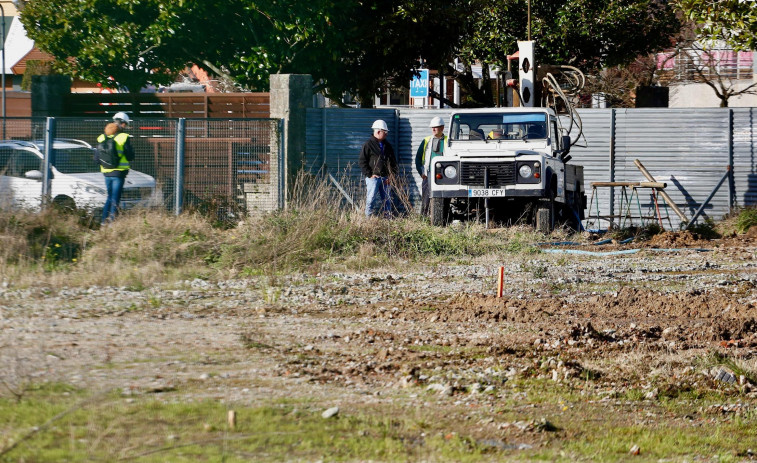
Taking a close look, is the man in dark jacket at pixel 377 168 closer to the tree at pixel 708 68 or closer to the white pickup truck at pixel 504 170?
the white pickup truck at pixel 504 170

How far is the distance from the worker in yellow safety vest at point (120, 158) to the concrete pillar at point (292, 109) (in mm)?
3543

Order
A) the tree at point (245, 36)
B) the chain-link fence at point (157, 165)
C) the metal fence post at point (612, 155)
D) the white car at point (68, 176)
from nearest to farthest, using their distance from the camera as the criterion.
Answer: the white car at point (68, 176) → the chain-link fence at point (157, 165) → the metal fence post at point (612, 155) → the tree at point (245, 36)

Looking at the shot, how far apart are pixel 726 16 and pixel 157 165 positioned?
31.3ft

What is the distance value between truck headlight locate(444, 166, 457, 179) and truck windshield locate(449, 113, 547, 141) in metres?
1.01

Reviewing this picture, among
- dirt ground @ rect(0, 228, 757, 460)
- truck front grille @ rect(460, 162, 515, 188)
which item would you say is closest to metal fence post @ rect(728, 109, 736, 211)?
truck front grille @ rect(460, 162, 515, 188)

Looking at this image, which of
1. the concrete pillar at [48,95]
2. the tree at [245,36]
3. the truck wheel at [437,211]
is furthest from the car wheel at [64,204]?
the tree at [245,36]

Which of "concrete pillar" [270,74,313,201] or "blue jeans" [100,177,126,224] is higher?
"concrete pillar" [270,74,313,201]

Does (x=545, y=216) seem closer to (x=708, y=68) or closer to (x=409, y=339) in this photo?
(x=409, y=339)

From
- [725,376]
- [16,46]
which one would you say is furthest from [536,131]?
[16,46]

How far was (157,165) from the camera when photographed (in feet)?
Result: 56.0

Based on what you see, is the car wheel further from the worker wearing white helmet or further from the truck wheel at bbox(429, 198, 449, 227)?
the worker wearing white helmet

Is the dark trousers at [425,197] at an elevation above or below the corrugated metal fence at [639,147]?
below

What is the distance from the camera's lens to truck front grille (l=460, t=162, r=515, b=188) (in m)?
16.3

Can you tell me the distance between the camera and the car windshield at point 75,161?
1653 centimetres
